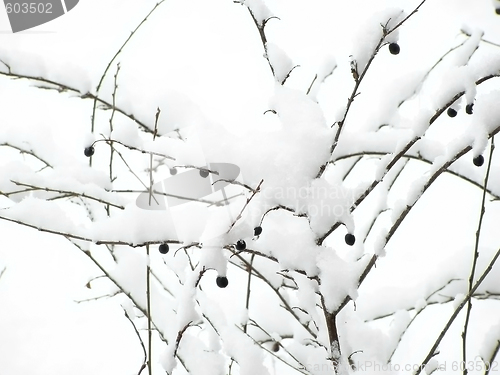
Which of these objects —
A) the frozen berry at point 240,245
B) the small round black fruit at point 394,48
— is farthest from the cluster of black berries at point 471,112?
the frozen berry at point 240,245

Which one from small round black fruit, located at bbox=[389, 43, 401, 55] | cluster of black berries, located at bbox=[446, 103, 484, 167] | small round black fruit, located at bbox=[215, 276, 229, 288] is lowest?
small round black fruit, located at bbox=[215, 276, 229, 288]

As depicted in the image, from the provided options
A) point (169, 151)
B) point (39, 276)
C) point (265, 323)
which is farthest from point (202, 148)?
point (39, 276)

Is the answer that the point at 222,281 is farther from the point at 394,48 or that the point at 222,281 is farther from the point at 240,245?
the point at 394,48

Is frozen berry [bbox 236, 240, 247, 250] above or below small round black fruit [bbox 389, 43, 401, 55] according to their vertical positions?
below

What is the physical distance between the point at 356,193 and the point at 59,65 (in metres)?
0.75

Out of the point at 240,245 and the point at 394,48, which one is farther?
the point at 394,48

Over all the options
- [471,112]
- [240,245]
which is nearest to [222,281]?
[240,245]

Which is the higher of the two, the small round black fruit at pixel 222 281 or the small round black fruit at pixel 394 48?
the small round black fruit at pixel 394 48

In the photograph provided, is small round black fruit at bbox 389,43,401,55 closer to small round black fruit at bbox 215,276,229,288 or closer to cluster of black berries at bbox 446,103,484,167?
cluster of black berries at bbox 446,103,484,167

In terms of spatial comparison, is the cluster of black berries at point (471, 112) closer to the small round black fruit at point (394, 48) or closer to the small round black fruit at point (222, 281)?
the small round black fruit at point (394, 48)

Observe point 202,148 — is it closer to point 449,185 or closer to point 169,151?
point 169,151

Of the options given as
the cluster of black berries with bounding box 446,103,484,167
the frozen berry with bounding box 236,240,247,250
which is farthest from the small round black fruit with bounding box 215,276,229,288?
the cluster of black berries with bounding box 446,103,484,167

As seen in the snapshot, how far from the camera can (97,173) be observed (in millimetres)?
1074

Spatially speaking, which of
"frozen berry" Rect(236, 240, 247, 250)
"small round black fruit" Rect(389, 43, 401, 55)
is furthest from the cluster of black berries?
"frozen berry" Rect(236, 240, 247, 250)
